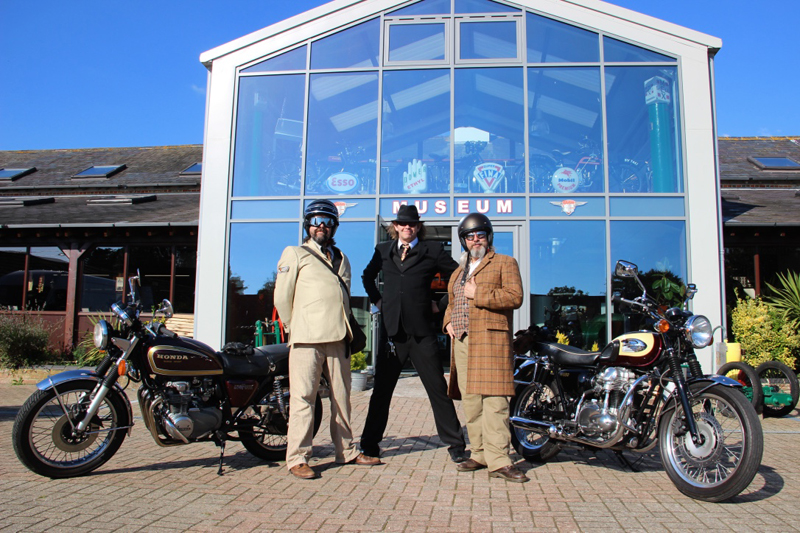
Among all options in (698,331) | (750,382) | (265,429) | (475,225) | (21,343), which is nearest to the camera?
(698,331)

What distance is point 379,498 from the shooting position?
→ 3.77 m

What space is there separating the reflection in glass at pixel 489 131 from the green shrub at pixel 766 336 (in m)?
4.04

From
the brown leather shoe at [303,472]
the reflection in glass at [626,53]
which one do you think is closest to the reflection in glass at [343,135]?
the reflection in glass at [626,53]

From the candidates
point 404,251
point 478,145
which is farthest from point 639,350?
point 478,145

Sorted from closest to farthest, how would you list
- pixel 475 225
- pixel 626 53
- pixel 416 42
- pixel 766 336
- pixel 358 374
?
pixel 475 225
pixel 766 336
pixel 358 374
pixel 626 53
pixel 416 42

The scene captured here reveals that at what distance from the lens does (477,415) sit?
4.42 m

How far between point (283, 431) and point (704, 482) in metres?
2.99

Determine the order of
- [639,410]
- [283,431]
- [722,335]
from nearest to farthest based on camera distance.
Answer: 1. [639,410]
2. [283,431]
3. [722,335]

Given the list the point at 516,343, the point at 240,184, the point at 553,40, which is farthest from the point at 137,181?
the point at 516,343

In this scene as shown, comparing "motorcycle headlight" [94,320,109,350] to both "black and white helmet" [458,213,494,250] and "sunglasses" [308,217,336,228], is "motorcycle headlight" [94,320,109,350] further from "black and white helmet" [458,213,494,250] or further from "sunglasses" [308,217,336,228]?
"black and white helmet" [458,213,494,250]

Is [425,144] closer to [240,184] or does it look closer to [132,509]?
[240,184]

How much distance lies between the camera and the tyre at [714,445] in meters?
3.42

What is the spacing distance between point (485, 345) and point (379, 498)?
126 centimetres

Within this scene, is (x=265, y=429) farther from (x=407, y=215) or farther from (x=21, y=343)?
(x=21, y=343)
